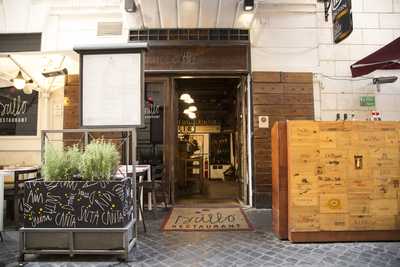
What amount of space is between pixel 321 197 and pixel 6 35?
6905 mm

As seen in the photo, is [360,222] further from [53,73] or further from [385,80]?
[53,73]

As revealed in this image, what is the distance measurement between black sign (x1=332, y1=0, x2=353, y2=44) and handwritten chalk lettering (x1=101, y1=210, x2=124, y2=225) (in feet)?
14.7

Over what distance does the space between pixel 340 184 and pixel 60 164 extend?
11.4ft

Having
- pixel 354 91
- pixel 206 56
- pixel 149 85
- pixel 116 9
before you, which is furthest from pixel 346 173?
pixel 116 9

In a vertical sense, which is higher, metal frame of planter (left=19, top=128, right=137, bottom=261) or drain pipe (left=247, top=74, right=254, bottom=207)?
drain pipe (left=247, top=74, right=254, bottom=207)

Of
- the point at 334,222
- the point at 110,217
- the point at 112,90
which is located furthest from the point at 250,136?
the point at 110,217

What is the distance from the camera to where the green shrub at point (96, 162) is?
3.48m

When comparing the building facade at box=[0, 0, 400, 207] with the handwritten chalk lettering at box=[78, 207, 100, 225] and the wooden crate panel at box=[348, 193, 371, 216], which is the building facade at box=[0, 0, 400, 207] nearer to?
the wooden crate panel at box=[348, 193, 371, 216]

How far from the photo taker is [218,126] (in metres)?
14.3

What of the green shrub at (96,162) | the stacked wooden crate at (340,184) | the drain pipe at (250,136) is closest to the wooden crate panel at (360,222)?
the stacked wooden crate at (340,184)

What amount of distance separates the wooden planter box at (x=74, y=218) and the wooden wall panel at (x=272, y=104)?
3.54m

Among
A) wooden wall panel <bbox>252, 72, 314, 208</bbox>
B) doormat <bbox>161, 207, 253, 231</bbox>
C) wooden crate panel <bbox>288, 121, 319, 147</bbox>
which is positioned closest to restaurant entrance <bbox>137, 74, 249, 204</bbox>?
wooden wall panel <bbox>252, 72, 314, 208</bbox>

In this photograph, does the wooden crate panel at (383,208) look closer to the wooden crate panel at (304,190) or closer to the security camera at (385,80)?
the wooden crate panel at (304,190)

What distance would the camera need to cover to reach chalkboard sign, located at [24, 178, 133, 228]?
11.2 ft
